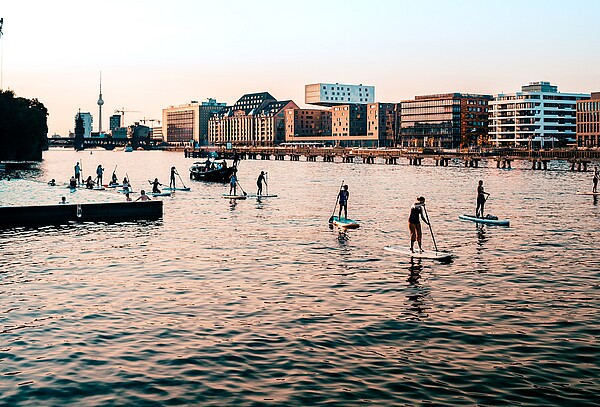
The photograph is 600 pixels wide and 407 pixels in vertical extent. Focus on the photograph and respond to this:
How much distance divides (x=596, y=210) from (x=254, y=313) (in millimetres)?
45663

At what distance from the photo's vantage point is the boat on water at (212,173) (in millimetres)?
107188

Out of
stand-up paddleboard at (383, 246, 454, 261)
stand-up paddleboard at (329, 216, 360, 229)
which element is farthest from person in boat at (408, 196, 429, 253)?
stand-up paddleboard at (329, 216, 360, 229)

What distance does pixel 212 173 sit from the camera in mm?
108188

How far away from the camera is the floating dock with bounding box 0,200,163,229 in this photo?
46800 millimetres

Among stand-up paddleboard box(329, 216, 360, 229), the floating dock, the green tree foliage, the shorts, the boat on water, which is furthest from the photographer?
the green tree foliage

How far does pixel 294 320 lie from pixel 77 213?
30812mm

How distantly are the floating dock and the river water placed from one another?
3.99m

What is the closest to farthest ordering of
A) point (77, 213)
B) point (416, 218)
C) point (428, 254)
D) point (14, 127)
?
point (416, 218) < point (428, 254) < point (77, 213) < point (14, 127)

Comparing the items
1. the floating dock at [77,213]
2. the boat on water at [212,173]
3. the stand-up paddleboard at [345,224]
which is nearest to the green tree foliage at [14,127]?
the boat on water at [212,173]

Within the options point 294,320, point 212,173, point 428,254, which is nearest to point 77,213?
point 428,254

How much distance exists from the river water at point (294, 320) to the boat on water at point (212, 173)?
6411 cm

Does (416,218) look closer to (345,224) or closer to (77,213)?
(345,224)

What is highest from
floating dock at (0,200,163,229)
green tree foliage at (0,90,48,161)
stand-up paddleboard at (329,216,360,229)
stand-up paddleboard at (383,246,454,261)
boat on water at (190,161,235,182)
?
green tree foliage at (0,90,48,161)

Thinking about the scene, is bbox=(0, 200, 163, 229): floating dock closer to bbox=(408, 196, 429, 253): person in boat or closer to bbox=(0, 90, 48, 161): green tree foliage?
bbox=(408, 196, 429, 253): person in boat
